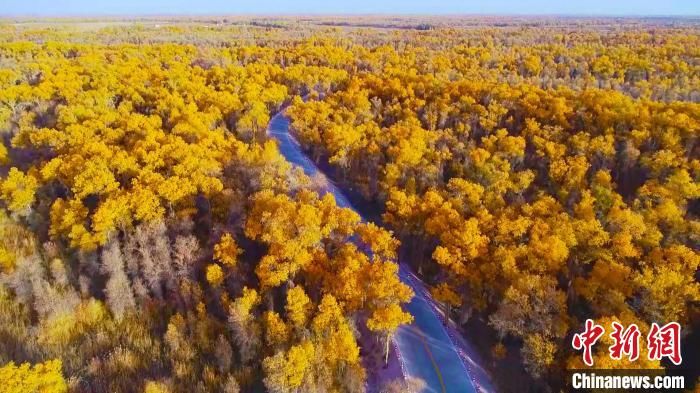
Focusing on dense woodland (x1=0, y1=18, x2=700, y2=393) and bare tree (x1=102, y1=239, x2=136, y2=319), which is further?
bare tree (x1=102, y1=239, x2=136, y2=319)

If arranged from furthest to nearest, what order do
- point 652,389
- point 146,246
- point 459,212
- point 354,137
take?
1. point 354,137
2. point 459,212
3. point 146,246
4. point 652,389

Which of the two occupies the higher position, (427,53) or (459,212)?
(427,53)

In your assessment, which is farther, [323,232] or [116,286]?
[323,232]

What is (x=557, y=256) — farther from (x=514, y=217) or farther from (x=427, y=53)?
(x=427, y=53)

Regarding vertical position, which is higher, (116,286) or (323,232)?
(323,232)

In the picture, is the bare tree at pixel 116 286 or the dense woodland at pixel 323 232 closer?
the dense woodland at pixel 323 232

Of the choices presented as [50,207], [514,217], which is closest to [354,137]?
[514,217]

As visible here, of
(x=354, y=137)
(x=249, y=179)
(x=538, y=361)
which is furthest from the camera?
(x=354, y=137)

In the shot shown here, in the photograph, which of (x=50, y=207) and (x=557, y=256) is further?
(x=50, y=207)
